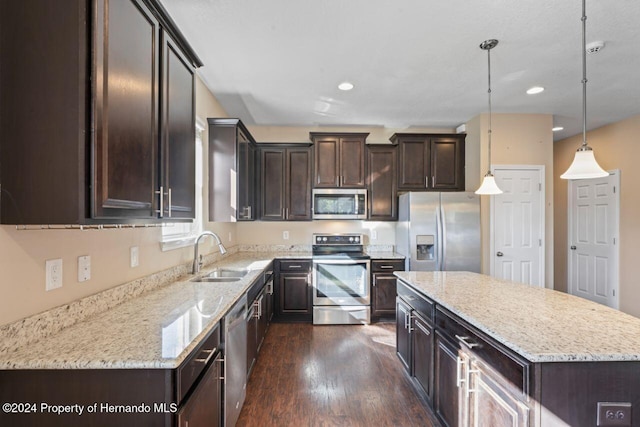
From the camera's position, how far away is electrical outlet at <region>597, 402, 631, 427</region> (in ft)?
3.79

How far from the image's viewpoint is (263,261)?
11.8 ft

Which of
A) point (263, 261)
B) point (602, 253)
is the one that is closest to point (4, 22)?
point (263, 261)

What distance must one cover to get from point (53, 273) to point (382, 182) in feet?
12.2

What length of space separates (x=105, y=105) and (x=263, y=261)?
2.68m

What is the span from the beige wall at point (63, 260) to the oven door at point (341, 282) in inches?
89.0

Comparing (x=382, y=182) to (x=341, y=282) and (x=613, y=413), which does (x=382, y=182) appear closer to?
(x=341, y=282)

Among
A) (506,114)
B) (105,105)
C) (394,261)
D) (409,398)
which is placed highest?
(506,114)

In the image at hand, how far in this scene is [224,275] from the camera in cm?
292

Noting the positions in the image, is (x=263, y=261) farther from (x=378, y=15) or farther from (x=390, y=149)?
(x=378, y=15)

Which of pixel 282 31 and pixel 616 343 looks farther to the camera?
pixel 282 31

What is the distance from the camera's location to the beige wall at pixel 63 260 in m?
1.14

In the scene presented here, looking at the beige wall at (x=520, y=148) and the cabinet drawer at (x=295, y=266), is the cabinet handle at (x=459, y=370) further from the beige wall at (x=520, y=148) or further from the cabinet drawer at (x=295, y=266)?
the beige wall at (x=520, y=148)

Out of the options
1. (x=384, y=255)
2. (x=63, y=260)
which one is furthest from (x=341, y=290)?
(x=63, y=260)

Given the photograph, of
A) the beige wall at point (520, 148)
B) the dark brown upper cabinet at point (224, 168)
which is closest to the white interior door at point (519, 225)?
the beige wall at point (520, 148)
